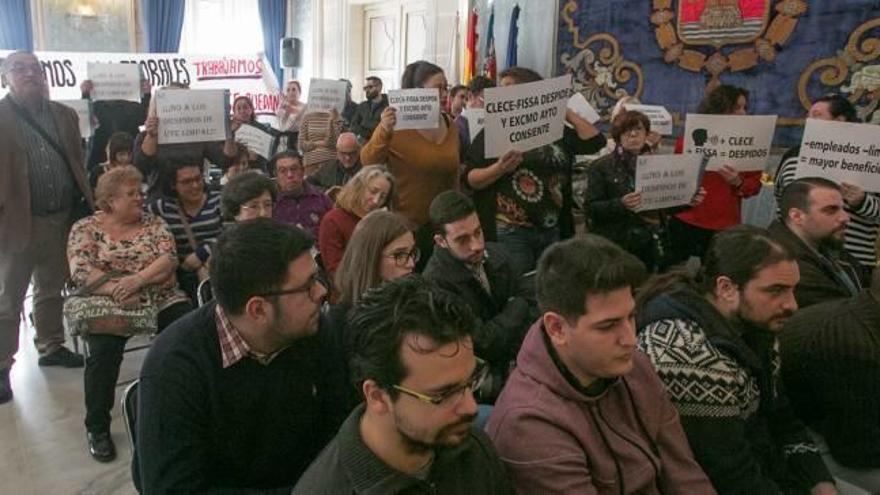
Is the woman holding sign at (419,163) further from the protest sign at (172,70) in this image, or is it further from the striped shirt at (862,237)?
the protest sign at (172,70)

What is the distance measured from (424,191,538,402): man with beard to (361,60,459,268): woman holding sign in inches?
31.9

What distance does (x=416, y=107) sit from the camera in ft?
11.4

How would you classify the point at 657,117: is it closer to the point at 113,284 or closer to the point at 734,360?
the point at 734,360

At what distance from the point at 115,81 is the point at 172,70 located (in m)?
2.85

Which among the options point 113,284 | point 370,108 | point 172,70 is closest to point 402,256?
point 113,284

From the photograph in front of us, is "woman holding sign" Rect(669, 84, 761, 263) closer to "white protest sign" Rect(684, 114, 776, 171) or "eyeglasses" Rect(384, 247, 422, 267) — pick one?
"white protest sign" Rect(684, 114, 776, 171)

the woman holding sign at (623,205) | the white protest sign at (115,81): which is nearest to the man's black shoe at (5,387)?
the white protest sign at (115,81)

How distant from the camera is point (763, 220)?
16.5 feet

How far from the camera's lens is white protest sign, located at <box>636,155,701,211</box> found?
138 inches

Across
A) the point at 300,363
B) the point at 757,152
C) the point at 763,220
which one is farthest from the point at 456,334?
the point at 763,220

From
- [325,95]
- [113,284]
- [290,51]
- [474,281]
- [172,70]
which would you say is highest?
[290,51]

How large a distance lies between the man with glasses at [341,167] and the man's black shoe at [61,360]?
5.77 ft

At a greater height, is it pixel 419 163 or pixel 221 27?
pixel 221 27

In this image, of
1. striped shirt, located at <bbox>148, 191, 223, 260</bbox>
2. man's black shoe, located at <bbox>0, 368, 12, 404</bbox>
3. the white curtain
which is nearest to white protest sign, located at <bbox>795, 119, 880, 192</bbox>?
striped shirt, located at <bbox>148, 191, 223, 260</bbox>
